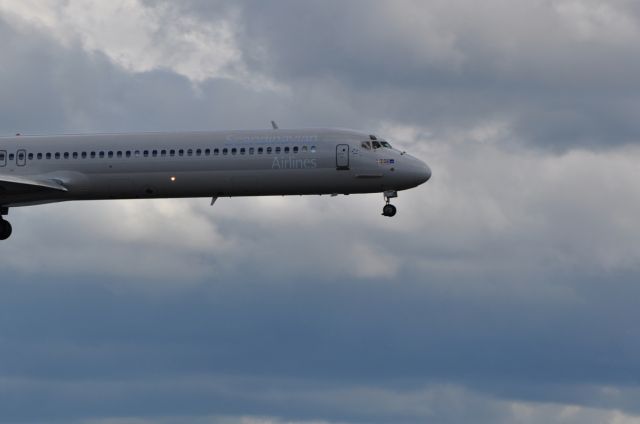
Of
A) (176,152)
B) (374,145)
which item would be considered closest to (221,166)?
(176,152)

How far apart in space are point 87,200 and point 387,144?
56.1 ft

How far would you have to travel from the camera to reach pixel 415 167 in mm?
74562

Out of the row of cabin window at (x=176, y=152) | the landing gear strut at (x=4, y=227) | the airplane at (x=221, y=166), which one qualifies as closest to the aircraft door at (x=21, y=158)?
the row of cabin window at (x=176, y=152)

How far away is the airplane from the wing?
54 millimetres


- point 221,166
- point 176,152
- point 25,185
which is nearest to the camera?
point 221,166

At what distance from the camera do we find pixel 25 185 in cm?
7600

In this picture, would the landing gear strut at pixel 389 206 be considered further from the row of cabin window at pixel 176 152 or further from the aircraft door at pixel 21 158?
the aircraft door at pixel 21 158

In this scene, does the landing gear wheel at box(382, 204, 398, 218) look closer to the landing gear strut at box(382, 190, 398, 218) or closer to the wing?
the landing gear strut at box(382, 190, 398, 218)

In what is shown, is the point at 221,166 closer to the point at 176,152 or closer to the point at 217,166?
the point at 217,166

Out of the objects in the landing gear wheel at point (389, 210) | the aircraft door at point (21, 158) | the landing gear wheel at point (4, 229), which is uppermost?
the aircraft door at point (21, 158)

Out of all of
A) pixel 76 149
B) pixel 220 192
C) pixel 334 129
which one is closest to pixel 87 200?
pixel 76 149

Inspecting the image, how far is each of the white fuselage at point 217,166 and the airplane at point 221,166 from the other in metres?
0.05

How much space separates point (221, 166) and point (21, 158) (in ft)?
39.5

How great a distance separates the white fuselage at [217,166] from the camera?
244 feet
